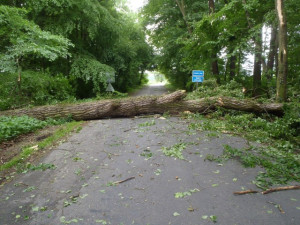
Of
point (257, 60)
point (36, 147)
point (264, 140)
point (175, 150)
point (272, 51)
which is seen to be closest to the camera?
point (175, 150)

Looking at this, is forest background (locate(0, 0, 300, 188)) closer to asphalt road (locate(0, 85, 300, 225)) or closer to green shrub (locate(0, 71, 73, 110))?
green shrub (locate(0, 71, 73, 110))

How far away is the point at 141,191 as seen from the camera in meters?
3.19

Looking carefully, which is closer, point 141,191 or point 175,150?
point 141,191

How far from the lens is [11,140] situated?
19.6 feet

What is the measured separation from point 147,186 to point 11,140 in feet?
15.9

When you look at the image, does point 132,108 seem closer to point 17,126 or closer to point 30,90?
point 17,126

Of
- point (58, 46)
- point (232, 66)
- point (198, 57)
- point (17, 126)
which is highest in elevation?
point (198, 57)

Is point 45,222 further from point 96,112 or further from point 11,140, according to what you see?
point 96,112

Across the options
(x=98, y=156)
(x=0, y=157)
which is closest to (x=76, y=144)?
(x=98, y=156)

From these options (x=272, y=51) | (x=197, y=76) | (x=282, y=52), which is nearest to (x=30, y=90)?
(x=197, y=76)

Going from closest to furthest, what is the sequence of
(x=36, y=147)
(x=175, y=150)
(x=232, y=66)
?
(x=175, y=150) < (x=36, y=147) < (x=232, y=66)

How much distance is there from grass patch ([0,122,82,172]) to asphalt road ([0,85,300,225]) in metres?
0.50

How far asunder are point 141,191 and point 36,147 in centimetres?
346

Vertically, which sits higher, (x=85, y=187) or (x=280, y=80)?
(x=280, y=80)
